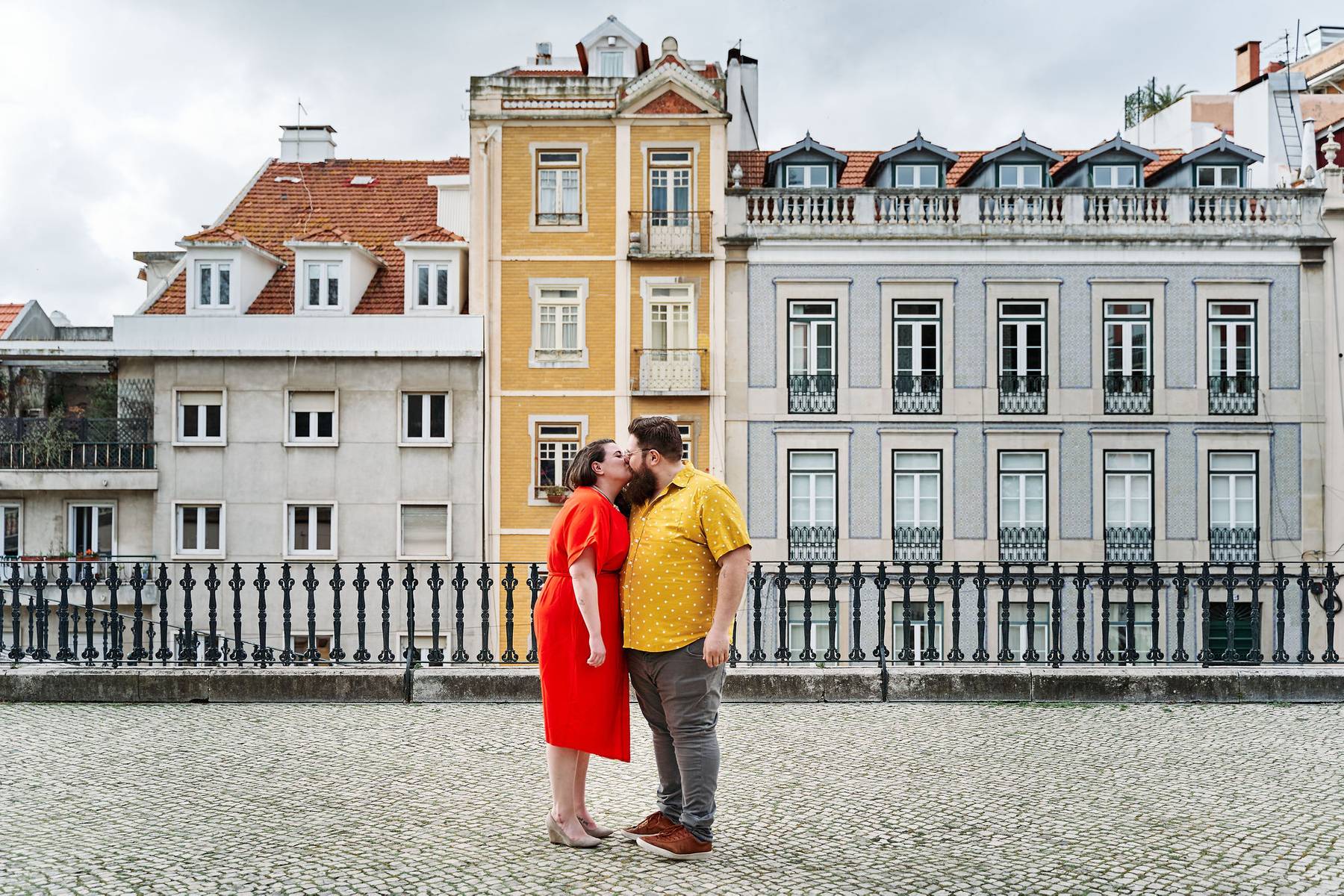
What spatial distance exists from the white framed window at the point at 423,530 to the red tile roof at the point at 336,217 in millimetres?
4676

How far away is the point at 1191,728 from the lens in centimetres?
834

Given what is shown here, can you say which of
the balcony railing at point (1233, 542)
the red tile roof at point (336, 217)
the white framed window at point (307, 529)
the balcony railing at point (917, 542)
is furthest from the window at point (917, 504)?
the white framed window at point (307, 529)

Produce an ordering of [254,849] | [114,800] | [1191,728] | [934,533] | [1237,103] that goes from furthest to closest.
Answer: [1237,103], [934,533], [1191,728], [114,800], [254,849]

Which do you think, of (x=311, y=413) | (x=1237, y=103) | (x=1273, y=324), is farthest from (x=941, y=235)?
(x=311, y=413)

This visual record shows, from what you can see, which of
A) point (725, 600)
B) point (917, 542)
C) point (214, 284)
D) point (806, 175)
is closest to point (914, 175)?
point (806, 175)

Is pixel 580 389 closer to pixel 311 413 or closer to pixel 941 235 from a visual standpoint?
pixel 311 413

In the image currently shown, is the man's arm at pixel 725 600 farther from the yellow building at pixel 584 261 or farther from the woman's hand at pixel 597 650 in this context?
the yellow building at pixel 584 261

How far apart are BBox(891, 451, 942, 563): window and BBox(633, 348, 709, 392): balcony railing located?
4.64 metres

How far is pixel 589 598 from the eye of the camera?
532cm

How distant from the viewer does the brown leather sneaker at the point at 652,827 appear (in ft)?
17.8

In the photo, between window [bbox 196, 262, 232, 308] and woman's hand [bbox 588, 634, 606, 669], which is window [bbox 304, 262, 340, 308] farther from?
woman's hand [bbox 588, 634, 606, 669]

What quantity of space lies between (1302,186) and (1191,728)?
73.9ft

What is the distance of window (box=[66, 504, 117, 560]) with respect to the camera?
2761 cm

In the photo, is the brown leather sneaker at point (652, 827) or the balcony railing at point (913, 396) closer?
the brown leather sneaker at point (652, 827)
